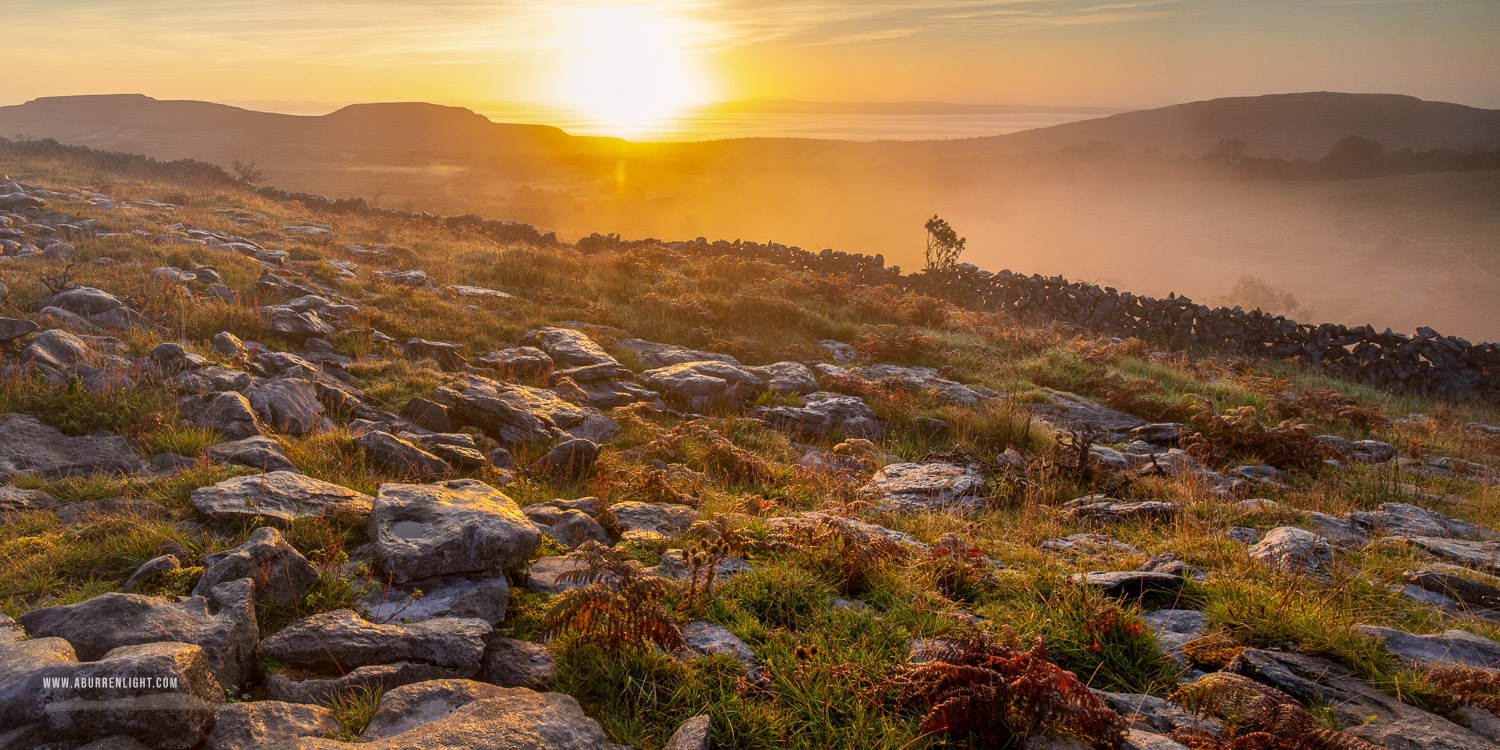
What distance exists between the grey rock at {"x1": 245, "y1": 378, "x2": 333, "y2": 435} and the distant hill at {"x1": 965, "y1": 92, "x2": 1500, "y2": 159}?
11784 centimetres

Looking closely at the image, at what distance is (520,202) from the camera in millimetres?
59656

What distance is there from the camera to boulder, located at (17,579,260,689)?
327 centimetres

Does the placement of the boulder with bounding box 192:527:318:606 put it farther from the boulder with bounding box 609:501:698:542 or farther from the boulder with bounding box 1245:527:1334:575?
the boulder with bounding box 1245:527:1334:575

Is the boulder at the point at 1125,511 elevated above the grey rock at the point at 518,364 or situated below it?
below

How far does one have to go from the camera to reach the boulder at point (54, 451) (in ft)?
18.1

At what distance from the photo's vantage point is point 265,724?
293cm

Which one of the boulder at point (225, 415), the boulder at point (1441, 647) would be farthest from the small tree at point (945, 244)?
the boulder at point (225, 415)

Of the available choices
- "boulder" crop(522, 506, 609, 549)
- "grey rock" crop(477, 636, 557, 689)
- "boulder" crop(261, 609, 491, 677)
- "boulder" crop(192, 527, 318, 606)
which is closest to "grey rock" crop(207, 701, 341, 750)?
"boulder" crop(261, 609, 491, 677)

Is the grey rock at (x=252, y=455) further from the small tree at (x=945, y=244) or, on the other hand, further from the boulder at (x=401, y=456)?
the small tree at (x=945, y=244)

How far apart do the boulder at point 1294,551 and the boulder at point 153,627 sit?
20.6ft

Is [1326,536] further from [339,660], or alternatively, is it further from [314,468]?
[314,468]

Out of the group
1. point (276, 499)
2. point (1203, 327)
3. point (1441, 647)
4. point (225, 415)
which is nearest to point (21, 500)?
point (225, 415)

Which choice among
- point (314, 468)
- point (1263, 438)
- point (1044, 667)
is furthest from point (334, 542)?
point (1263, 438)

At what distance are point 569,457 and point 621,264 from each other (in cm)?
1146
